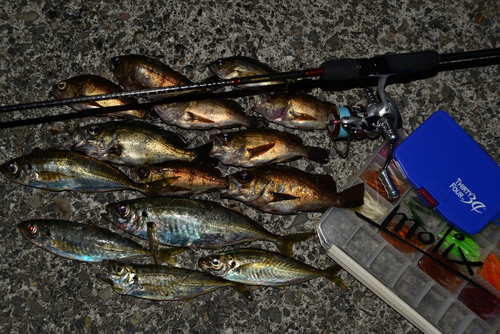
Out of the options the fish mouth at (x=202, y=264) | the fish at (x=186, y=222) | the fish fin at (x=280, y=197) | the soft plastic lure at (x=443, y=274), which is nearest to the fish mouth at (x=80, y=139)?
the fish at (x=186, y=222)

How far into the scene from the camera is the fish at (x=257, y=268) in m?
2.53

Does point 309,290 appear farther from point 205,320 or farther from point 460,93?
point 460,93

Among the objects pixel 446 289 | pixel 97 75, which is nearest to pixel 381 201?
pixel 446 289

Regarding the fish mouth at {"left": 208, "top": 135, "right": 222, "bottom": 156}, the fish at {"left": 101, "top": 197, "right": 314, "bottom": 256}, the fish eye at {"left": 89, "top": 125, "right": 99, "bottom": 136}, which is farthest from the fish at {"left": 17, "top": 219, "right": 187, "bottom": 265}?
the fish mouth at {"left": 208, "top": 135, "right": 222, "bottom": 156}

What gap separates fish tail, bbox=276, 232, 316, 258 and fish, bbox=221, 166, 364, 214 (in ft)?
0.68

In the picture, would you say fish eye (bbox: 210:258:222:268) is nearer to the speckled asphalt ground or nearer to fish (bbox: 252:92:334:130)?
the speckled asphalt ground

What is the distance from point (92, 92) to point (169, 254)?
1.39 m

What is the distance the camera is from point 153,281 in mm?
2494

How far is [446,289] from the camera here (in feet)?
8.24

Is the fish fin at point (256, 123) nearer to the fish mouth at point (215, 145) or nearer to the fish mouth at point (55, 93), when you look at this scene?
the fish mouth at point (215, 145)

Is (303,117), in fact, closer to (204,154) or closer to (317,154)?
(317,154)

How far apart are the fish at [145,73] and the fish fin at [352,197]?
1.47m

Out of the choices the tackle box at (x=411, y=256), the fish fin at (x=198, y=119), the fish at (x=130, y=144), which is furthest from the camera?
the fish fin at (x=198, y=119)

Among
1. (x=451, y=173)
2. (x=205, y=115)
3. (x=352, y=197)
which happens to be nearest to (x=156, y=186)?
(x=205, y=115)
